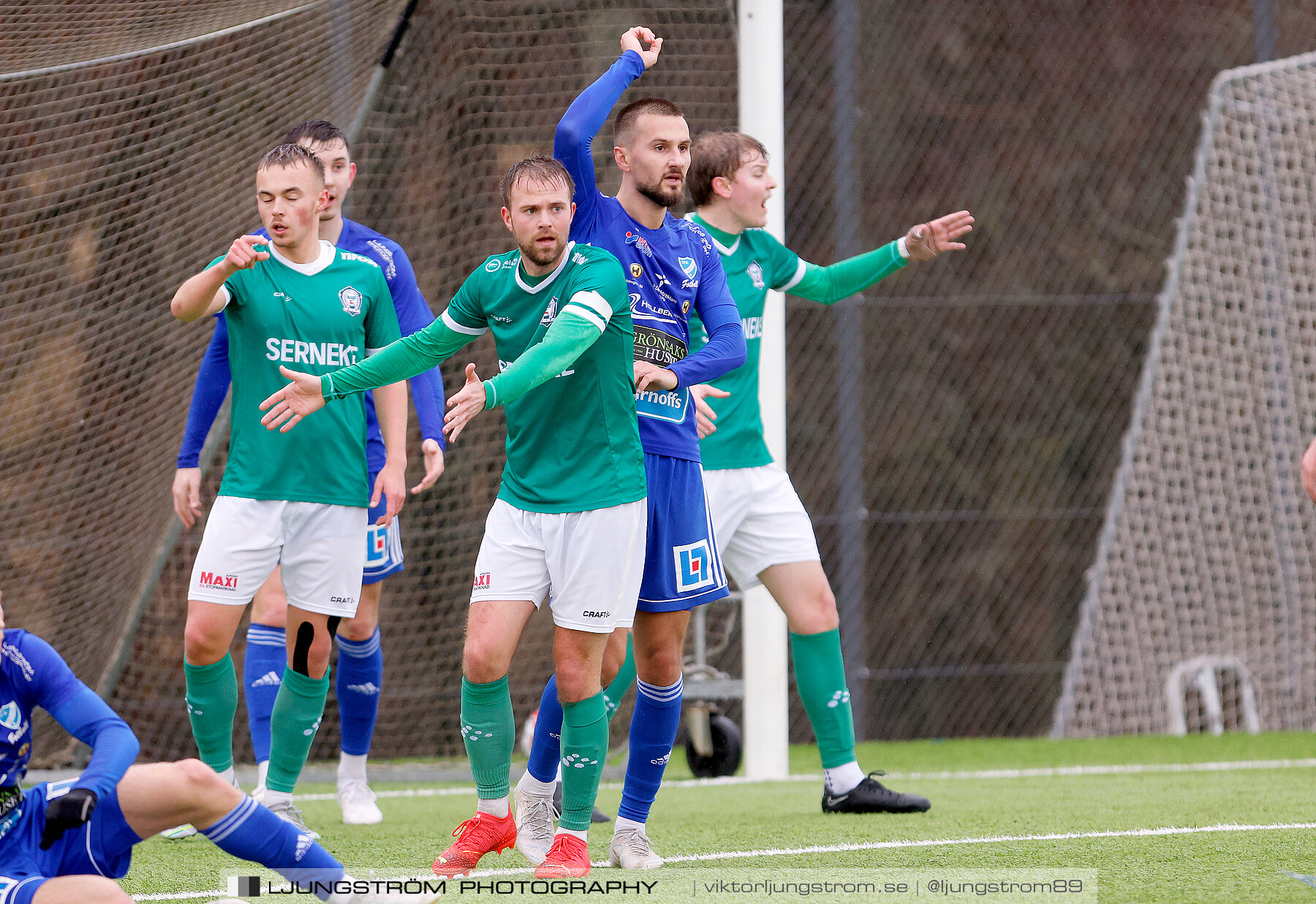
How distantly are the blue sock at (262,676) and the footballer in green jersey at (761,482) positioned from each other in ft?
4.88

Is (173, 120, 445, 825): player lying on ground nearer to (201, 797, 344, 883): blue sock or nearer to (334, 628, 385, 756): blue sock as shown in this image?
(334, 628, 385, 756): blue sock

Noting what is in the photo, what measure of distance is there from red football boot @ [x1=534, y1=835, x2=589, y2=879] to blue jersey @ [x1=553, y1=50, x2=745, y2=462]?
3.23 ft

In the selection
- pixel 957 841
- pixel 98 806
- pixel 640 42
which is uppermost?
pixel 640 42

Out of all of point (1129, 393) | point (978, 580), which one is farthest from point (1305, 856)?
point (1129, 393)

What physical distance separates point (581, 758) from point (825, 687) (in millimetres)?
1462

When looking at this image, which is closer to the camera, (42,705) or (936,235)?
(42,705)

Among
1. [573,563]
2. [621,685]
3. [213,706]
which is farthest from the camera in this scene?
[621,685]

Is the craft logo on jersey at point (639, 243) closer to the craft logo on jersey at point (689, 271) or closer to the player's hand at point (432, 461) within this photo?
the craft logo on jersey at point (689, 271)

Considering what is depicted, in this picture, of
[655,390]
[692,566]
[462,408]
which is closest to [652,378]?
[655,390]

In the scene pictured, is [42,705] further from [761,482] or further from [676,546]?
[761,482]

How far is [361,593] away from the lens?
15.8ft

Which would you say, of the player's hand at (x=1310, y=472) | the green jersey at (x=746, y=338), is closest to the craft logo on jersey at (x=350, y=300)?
the green jersey at (x=746, y=338)

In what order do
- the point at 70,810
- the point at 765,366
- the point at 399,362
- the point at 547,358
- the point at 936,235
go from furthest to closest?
the point at 765,366
the point at 936,235
the point at 399,362
the point at 547,358
the point at 70,810

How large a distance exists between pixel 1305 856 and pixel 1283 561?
518cm
